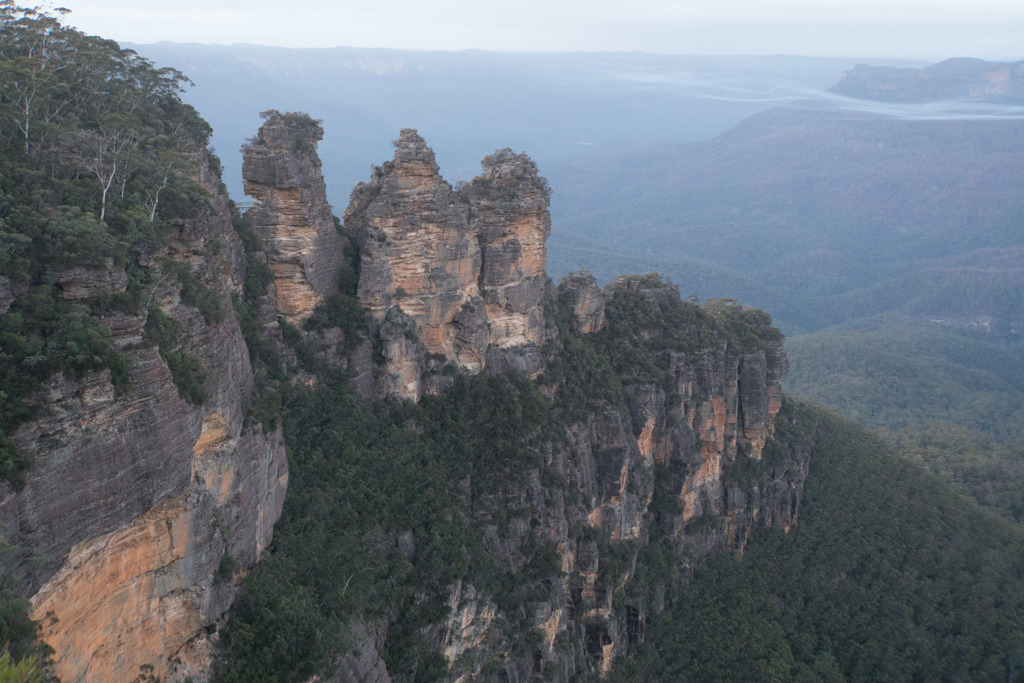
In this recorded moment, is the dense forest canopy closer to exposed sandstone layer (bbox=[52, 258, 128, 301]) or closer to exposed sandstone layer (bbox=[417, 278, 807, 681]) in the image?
exposed sandstone layer (bbox=[52, 258, 128, 301])

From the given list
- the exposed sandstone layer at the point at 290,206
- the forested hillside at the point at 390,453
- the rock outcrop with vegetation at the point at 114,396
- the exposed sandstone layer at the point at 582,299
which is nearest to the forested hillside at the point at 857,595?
the forested hillside at the point at 390,453

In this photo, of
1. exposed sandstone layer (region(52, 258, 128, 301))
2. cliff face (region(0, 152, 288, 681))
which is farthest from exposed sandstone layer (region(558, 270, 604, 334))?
exposed sandstone layer (region(52, 258, 128, 301))

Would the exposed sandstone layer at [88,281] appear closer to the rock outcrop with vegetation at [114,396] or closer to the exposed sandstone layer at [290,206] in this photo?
Answer: the rock outcrop with vegetation at [114,396]

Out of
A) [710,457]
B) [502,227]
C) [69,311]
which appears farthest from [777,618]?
[69,311]

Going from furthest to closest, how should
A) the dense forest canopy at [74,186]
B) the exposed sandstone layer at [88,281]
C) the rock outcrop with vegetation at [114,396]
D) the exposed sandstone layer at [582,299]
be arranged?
1. the exposed sandstone layer at [582,299]
2. the exposed sandstone layer at [88,281]
3. the dense forest canopy at [74,186]
4. the rock outcrop with vegetation at [114,396]

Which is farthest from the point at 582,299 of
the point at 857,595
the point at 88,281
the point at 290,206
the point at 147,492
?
the point at 88,281
